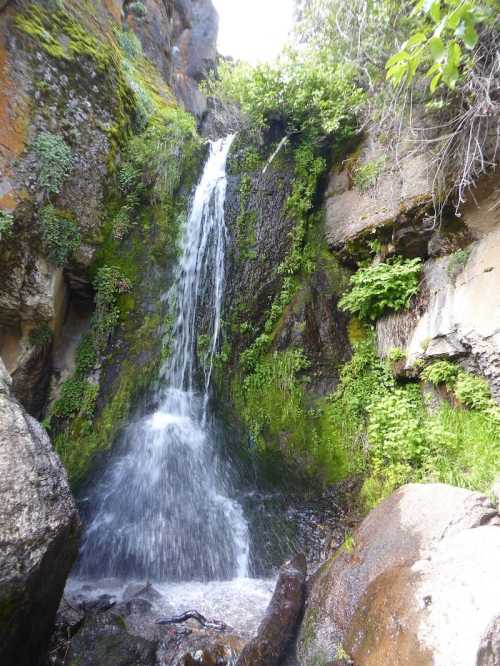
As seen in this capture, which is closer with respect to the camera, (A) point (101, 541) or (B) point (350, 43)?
(A) point (101, 541)

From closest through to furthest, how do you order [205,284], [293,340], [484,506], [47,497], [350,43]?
1. [47,497]
2. [484,506]
3. [350,43]
4. [293,340]
5. [205,284]

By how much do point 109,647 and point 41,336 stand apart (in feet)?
13.6

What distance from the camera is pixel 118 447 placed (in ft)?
17.9


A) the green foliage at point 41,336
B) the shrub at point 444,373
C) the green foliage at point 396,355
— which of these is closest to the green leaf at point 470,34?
the shrub at point 444,373

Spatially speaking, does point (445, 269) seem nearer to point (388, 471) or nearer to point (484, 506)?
point (388, 471)

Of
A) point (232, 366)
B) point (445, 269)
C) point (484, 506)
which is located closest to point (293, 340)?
point (232, 366)

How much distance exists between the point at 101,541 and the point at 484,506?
412 cm

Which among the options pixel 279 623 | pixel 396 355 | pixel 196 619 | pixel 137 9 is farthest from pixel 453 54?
pixel 137 9

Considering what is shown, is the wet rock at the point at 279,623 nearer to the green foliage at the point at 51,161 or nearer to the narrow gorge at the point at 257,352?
the narrow gorge at the point at 257,352

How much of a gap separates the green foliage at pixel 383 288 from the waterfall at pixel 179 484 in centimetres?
248

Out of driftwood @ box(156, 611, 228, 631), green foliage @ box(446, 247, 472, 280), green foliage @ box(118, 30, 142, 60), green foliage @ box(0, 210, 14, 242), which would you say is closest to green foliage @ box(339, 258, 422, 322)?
green foliage @ box(446, 247, 472, 280)

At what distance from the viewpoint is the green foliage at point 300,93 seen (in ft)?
22.5

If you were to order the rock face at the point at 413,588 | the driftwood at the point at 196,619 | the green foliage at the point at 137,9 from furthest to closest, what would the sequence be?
the green foliage at the point at 137,9 → the driftwood at the point at 196,619 → the rock face at the point at 413,588

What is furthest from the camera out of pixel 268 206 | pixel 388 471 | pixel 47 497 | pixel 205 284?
pixel 268 206
